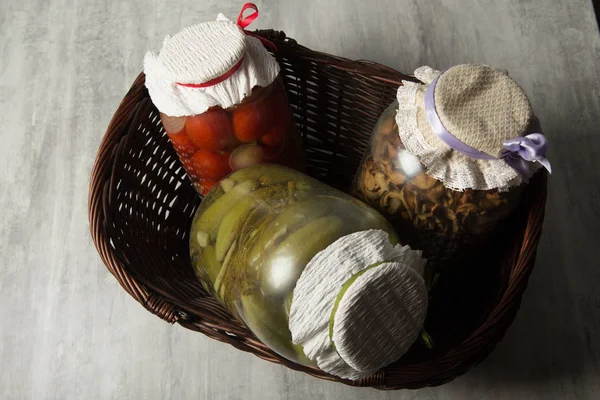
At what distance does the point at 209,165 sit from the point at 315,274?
0.81 feet

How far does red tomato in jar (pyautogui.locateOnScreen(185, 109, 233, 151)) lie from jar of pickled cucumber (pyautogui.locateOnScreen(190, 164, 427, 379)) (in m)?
0.05

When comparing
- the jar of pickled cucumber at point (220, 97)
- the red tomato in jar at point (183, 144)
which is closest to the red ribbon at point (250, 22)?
the jar of pickled cucumber at point (220, 97)

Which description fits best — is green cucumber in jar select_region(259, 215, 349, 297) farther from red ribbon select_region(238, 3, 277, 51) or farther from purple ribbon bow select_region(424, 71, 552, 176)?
red ribbon select_region(238, 3, 277, 51)

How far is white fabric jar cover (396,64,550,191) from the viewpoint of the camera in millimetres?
510

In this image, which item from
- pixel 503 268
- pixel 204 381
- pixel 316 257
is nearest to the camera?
pixel 316 257

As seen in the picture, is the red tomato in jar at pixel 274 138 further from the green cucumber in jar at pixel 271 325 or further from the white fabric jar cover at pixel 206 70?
the green cucumber in jar at pixel 271 325

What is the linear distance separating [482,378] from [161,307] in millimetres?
368

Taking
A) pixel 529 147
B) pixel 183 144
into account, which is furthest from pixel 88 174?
pixel 529 147

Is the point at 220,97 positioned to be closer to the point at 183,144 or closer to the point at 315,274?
the point at 183,144

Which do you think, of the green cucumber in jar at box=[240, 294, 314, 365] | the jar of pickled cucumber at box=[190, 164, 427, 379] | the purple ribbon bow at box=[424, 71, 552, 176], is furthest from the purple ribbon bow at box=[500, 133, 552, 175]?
the green cucumber in jar at box=[240, 294, 314, 365]

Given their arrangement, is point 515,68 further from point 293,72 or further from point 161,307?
point 161,307

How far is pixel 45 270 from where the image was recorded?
0.82m

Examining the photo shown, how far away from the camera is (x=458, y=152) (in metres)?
0.53

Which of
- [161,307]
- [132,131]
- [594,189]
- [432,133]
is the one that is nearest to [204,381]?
[161,307]
